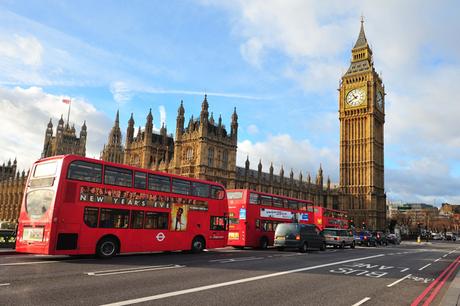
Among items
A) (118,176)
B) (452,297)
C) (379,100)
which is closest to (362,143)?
(379,100)

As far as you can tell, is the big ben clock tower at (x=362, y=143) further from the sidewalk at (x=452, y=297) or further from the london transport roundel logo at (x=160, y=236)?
the sidewalk at (x=452, y=297)

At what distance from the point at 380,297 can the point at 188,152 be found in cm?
6239

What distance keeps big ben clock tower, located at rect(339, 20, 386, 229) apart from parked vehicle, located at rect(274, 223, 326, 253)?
79.4 metres

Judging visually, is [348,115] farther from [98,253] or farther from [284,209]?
[98,253]

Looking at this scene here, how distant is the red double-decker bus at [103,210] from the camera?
15719mm

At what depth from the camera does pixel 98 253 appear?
1694cm

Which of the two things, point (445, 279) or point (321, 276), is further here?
point (445, 279)

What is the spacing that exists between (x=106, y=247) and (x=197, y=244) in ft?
20.4

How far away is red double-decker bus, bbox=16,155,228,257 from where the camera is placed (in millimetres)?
15719

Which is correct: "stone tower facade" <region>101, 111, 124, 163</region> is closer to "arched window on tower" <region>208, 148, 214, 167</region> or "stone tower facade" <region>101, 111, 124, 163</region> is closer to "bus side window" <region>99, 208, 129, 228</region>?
"arched window on tower" <region>208, 148, 214, 167</region>

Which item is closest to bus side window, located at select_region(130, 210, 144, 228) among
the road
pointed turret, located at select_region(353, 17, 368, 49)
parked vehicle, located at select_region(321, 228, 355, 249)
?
the road

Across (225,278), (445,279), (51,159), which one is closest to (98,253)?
(51,159)

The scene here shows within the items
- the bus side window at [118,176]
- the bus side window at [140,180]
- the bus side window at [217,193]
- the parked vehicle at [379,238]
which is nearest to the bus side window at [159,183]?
the bus side window at [140,180]

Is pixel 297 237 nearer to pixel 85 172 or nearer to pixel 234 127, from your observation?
pixel 85 172
